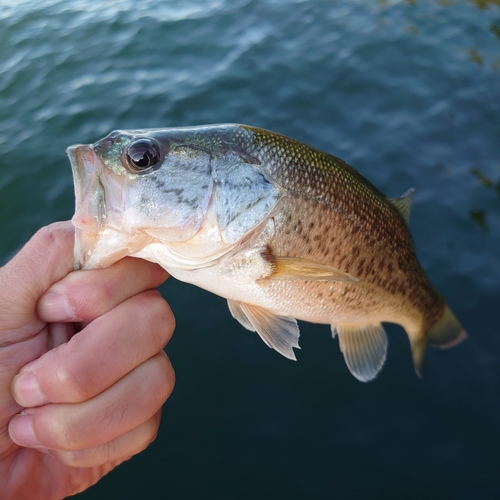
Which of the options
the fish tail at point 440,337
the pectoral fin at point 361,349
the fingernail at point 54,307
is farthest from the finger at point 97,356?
the fish tail at point 440,337

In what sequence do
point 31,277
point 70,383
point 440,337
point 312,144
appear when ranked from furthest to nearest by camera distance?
point 312,144
point 440,337
point 31,277
point 70,383

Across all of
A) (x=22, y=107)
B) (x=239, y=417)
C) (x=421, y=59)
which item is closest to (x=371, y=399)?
(x=239, y=417)

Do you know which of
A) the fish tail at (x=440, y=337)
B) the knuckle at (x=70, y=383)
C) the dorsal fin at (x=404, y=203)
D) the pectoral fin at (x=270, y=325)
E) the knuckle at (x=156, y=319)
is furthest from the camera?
the fish tail at (x=440, y=337)

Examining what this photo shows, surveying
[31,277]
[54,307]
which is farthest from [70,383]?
[31,277]

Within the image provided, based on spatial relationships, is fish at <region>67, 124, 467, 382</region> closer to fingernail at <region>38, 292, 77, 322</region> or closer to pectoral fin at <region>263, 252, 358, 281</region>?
pectoral fin at <region>263, 252, 358, 281</region>

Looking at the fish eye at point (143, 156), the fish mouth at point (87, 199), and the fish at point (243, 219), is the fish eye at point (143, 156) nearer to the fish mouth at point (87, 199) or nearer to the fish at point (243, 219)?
the fish at point (243, 219)

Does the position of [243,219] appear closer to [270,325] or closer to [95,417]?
[270,325]
